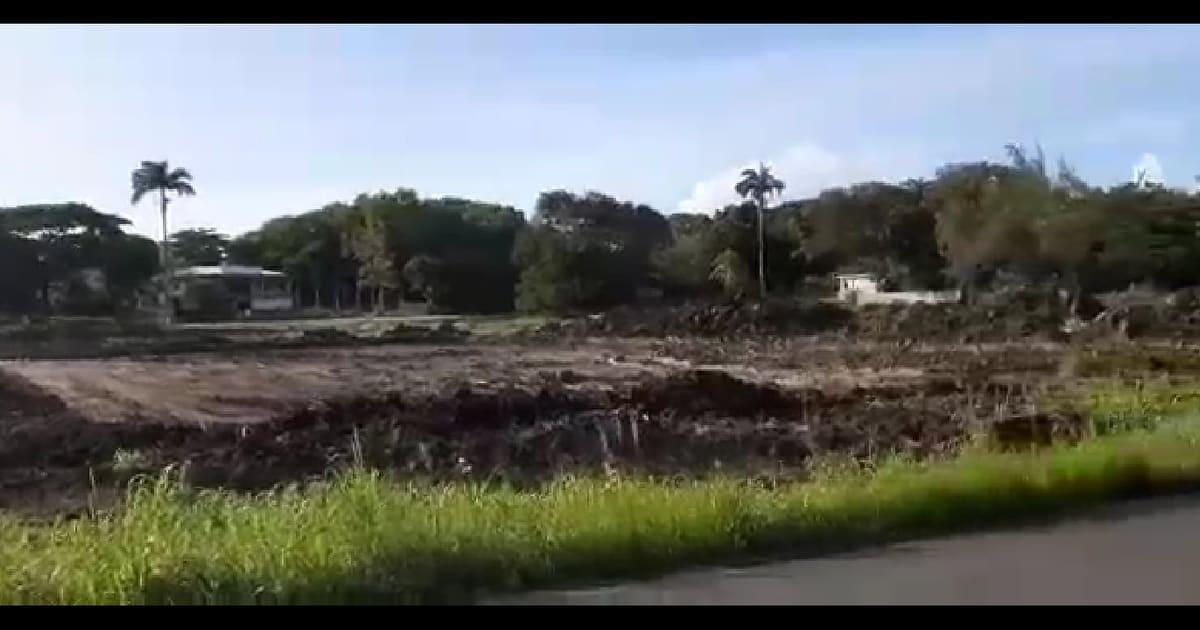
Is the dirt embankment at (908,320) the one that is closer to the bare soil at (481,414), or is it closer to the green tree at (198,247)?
the bare soil at (481,414)

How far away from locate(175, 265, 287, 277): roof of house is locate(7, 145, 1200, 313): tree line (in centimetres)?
44

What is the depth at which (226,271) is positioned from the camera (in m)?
41.7

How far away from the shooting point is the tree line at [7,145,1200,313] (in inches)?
1395

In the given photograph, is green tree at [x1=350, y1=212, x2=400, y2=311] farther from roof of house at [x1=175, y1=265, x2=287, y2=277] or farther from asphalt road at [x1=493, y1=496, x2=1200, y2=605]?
asphalt road at [x1=493, y1=496, x2=1200, y2=605]

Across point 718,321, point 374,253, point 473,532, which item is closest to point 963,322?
point 718,321

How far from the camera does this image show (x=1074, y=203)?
37.7 metres

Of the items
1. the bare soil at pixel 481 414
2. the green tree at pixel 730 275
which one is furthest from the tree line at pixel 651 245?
the bare soil at pixel 481 414

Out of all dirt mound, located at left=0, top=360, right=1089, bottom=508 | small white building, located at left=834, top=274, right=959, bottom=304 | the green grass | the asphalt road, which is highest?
small white building, located at left=834, top=274, right=959, bottom=304

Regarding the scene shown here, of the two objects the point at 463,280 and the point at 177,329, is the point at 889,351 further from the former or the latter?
the point at 177,329

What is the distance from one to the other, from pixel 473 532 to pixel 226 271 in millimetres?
37585

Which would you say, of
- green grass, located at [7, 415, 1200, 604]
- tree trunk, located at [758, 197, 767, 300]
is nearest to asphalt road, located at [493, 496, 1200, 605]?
green grass, located at [7, 415, 1200, 604]

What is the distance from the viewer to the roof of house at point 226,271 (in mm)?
40447

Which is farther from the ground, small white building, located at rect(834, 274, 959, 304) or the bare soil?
small white building, located at rect(834, 274, 959, 304)
